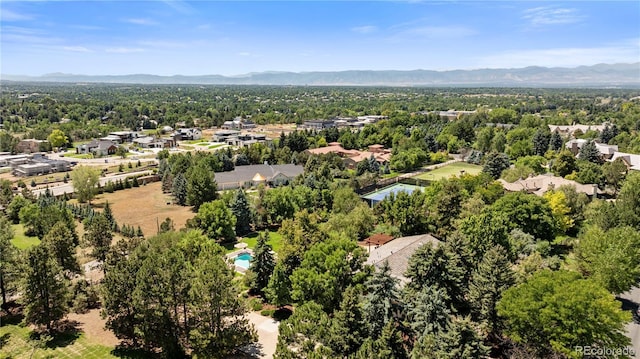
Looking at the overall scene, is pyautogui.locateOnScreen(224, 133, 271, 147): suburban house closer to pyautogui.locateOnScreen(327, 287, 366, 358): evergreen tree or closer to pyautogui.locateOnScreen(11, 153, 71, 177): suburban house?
pyautogui.locateOnScreen(11, 153, 71, 177): suburban house

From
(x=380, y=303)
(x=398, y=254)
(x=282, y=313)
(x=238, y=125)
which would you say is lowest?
(x=282, y=313)

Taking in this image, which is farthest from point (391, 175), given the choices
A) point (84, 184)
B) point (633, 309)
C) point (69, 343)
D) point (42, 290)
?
point (42, 290)

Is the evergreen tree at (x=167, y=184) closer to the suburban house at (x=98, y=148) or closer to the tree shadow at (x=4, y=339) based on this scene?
the tree shadow at (x=4, y=339)

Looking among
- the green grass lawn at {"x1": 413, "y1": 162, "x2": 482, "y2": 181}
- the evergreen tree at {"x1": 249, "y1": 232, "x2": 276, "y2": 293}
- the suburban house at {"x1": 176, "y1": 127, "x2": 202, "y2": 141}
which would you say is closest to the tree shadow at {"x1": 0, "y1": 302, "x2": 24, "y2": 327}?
the evergreen tree at {"x1": 249, "y1": 232, "x2": 276, "y2": 293}

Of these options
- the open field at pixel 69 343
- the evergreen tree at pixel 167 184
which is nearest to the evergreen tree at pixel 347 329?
the open field at pixel 69 343

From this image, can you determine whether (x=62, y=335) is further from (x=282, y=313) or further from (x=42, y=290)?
(x=282, y=313)
